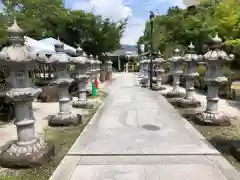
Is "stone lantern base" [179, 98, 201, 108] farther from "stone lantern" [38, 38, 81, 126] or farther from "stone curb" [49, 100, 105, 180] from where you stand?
"stone curb" [49, 100, 105, 180]

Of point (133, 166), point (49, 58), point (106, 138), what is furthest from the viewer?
point (49, 58)

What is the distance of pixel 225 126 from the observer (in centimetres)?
672

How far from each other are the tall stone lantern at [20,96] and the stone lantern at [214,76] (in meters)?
4.43

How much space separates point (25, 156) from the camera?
4.48 meters

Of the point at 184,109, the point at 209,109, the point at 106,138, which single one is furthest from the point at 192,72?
the point at 106,138

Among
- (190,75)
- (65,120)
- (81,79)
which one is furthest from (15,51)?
(190,75)

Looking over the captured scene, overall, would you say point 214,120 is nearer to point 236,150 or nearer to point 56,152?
point 236,150

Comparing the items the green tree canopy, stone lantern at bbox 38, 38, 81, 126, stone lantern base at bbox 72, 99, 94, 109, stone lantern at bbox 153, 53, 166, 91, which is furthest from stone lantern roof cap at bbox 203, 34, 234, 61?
the green tree canopy

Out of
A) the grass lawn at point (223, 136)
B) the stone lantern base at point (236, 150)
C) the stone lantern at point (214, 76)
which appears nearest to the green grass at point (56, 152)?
the grass lawn at point (223, 136)

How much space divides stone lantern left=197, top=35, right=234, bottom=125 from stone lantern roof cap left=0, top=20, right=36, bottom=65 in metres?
4.54

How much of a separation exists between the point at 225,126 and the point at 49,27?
22942mm

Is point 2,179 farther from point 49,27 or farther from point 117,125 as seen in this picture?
point 49,27

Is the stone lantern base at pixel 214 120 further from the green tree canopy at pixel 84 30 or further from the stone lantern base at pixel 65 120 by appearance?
the green tree canopy at pixel 84 30

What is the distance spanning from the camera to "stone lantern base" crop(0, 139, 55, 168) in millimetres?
4414
